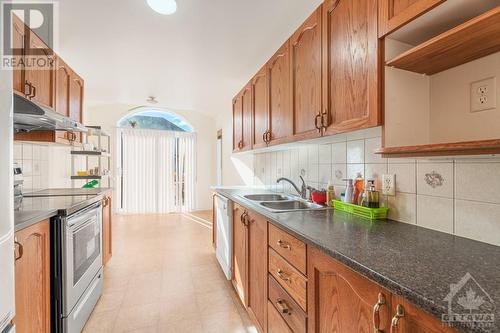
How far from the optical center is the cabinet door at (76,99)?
2.64 meters

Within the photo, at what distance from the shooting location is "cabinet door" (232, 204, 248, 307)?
72.2 inches

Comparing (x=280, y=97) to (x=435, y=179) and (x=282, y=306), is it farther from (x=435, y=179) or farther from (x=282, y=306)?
(x=282, y=306)

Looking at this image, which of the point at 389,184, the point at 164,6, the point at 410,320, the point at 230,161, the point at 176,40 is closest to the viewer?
the point at 410,320

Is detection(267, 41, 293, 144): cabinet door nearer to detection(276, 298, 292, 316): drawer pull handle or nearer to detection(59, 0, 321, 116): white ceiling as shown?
detection(59, 0, 321, 116): white ceiling

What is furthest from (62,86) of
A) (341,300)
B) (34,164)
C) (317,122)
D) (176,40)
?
(341,300)

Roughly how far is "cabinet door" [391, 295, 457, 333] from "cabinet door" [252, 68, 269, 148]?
169cm

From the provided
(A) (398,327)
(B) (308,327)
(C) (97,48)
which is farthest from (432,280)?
(C) (97,48)

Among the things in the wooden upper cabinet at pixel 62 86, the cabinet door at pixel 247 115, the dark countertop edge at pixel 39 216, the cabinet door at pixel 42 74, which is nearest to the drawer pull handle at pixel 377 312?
the dark countertop edge at pixel 39 216

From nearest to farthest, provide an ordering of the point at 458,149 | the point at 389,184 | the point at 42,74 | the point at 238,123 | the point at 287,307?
the point at 458,149 → the point at 287,307 → the point at 389,184 → the point at 42,74 → the point at 238,123

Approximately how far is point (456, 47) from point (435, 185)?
0.56 metres

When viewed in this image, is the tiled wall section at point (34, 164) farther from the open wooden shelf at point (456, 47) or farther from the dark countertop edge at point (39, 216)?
the open wooden shelf at point (456, 47)

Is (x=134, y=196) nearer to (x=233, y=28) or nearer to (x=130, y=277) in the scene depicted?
(x=130, y=277)

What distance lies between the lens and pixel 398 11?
942 millimetres

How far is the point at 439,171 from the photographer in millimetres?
1064
